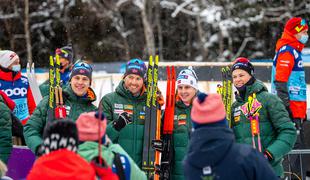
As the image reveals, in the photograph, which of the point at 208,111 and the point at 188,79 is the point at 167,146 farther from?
the point at 208,111

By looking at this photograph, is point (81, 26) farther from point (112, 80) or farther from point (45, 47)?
point (112, 80)

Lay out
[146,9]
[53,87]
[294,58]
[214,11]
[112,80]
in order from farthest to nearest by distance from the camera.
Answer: [146,9] < [214,11] < [112,80] < [294,58] < [53,87]

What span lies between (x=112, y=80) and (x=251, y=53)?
14.0m

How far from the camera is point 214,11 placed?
22781 millimetres

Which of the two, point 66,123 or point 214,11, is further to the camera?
point 214,11

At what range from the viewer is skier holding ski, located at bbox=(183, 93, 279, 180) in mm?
3080

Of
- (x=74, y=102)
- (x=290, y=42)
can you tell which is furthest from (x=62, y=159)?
(x=290, y=42)

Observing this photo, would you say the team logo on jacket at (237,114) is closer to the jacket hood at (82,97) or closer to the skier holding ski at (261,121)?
the skier holding ski at (261,121)

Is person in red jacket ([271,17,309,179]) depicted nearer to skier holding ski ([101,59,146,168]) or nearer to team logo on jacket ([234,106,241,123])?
team logo on jacket ([234,106,241,123])

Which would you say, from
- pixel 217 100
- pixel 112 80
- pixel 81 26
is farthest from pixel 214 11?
pixel 217 100

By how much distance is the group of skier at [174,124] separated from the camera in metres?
3.08

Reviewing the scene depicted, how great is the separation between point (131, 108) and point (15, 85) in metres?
2.14

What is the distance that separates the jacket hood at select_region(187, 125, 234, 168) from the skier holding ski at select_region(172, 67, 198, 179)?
2107 mm

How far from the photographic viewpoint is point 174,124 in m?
5.35
